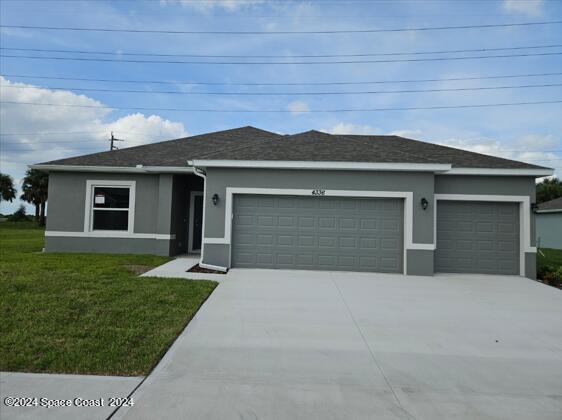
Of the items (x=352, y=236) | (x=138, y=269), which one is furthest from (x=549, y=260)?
(x=138, y=269)

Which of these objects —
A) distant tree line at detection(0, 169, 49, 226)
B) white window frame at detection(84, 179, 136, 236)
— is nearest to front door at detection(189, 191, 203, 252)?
white window frame at detection(84, 179, 136, 236)

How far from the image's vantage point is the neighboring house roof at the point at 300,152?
1068 centimetres

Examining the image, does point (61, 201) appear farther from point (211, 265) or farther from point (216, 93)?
point (216, 93)

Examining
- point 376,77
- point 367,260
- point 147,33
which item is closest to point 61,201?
point 147,33

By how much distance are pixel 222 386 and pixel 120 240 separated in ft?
34.8

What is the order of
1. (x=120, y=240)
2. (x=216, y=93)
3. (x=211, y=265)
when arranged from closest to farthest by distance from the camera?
(x=211, y=265)
(x=120, y=240)
(x=216, y=93)

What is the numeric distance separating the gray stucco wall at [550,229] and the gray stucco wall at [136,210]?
25.6 m

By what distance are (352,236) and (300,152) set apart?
294cm

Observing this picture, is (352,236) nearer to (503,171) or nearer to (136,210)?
(503,171)

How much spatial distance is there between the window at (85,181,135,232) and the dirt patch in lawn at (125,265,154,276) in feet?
10.8

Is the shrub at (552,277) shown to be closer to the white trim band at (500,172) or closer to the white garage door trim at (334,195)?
the white trim band at (500,172)

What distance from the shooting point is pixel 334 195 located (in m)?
10.5

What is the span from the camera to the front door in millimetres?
14398

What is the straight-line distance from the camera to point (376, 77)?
17.5 meters
